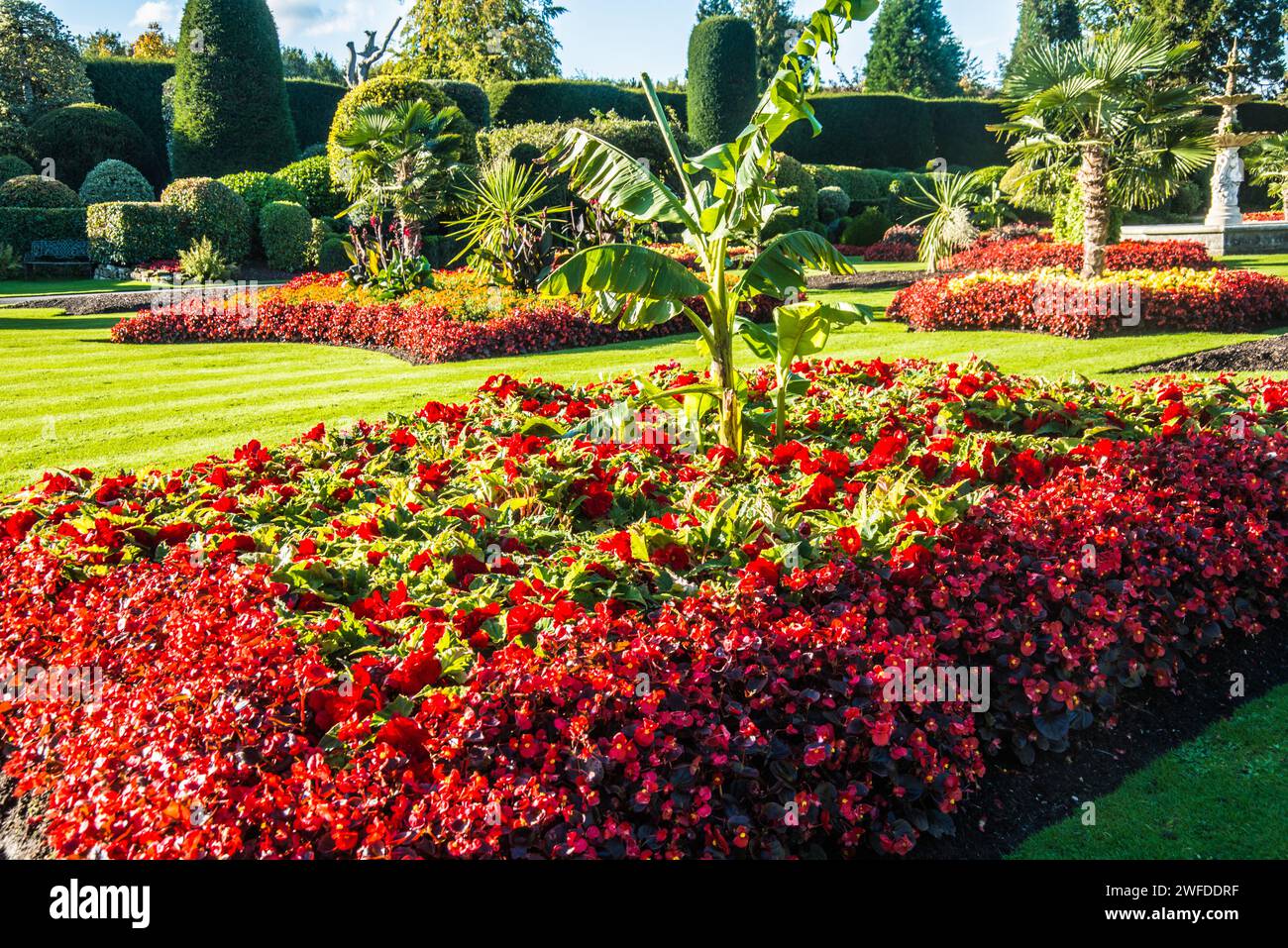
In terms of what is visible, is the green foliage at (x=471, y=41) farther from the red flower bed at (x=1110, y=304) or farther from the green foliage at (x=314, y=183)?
the red flower bed at (x=1110, y=304)

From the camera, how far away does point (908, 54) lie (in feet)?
192

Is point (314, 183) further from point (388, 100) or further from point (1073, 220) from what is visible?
point (1073, 220)

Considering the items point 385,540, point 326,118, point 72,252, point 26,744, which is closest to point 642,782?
point 385,540

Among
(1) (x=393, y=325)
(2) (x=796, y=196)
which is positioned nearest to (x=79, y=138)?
(1) (x=393, y=325)

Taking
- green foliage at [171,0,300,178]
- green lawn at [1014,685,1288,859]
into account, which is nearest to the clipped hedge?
green foliage at [171,0,300,178]

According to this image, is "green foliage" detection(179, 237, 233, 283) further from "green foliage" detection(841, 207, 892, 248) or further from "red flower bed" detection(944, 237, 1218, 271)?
"green foliage" detection(841, 207, 892, 248)

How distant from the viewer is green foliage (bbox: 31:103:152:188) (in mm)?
26625

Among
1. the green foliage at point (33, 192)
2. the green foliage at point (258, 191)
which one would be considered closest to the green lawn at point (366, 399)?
the green foliage at point (258, 191)

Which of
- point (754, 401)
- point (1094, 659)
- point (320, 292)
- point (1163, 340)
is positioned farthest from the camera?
point (320, 292)

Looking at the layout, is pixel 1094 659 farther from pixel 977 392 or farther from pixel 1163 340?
pixel 1163 340

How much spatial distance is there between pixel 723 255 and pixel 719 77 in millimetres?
29643

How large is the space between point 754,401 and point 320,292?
1085 cm

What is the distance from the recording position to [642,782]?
2852mm
